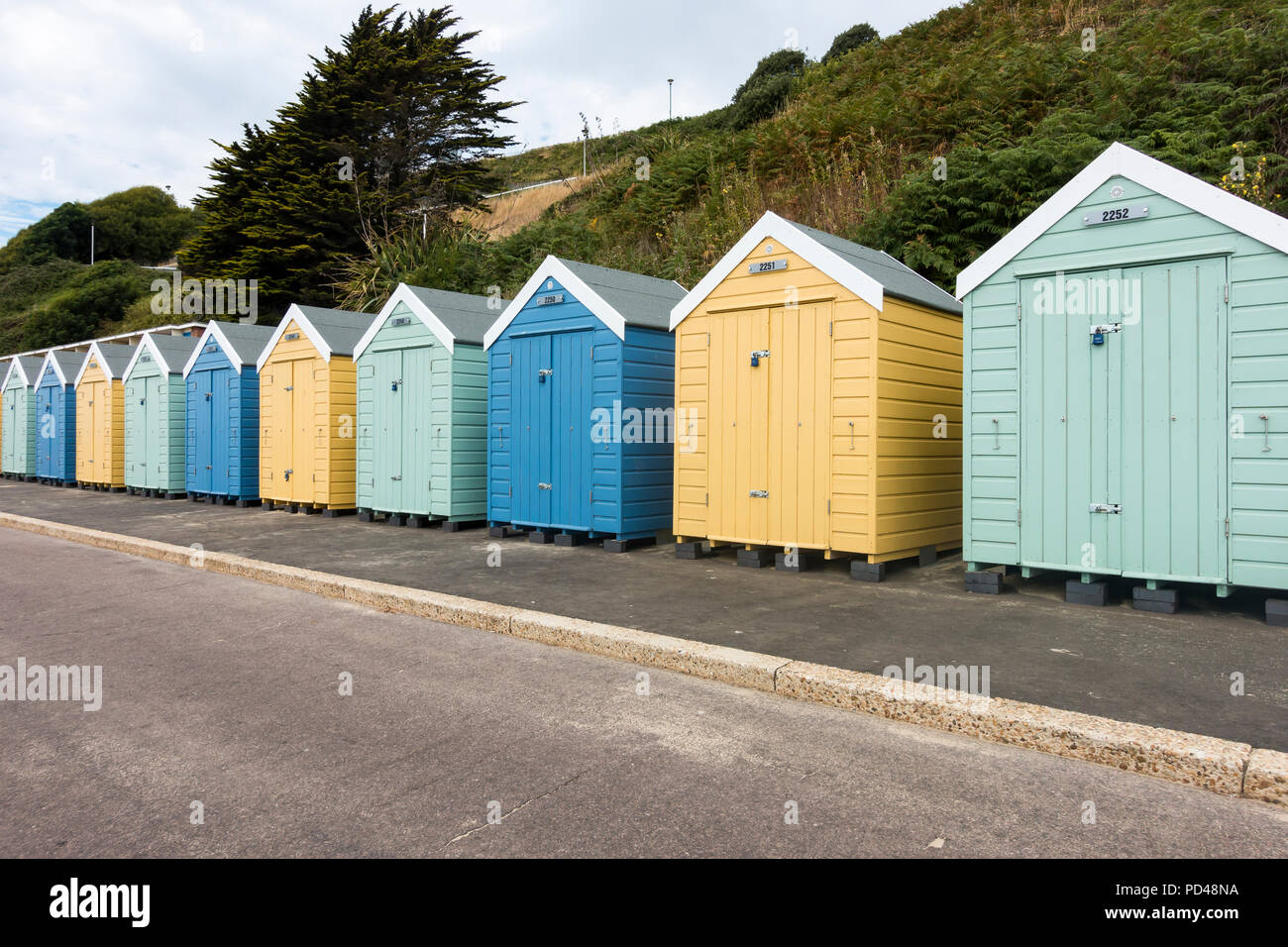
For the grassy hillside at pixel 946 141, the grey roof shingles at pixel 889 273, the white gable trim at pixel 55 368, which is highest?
the grassy hillside at pixel 946 141

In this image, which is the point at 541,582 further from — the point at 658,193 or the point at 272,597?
the point at 658,193

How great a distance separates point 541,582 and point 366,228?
22.4 meters

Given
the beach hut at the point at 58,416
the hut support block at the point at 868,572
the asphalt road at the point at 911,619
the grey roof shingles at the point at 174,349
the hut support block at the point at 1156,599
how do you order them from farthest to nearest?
the beach hut at the point at 58,416 < the grey roof shingles at the point at 174,349 < the hut support block at the point at 868,572 < the hut support block at the point at 1156,599 < the asphalt road at the point at 911,619

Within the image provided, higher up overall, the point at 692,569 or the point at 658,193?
the point at 658,193

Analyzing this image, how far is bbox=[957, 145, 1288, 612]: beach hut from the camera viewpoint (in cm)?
593

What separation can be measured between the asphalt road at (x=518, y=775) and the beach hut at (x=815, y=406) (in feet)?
11.4

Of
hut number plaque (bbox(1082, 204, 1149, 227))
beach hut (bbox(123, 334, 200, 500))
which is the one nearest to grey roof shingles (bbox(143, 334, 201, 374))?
beach hut (bbox(123, 334, 200, 500))

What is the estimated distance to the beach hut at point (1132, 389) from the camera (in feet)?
19.5

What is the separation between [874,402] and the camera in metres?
7.75

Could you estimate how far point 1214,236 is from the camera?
6.09 m

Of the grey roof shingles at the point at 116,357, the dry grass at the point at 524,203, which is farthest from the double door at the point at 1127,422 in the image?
the dry grass at the point at 524,203

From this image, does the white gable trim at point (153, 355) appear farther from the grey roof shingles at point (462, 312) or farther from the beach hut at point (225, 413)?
the grey roof shingles at point (462, 312)
